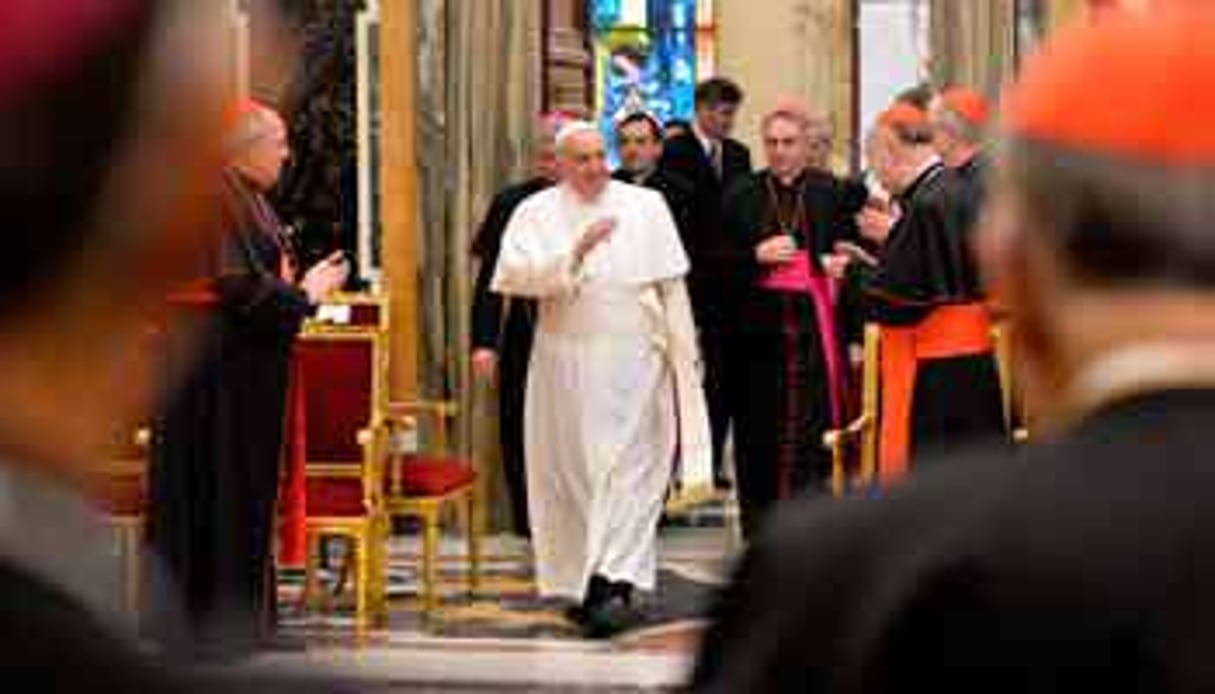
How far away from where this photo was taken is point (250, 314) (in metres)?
10.4

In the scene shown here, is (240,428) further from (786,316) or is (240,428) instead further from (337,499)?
(786,316)

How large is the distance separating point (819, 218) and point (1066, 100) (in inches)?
460

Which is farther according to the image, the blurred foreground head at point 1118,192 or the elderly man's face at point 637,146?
the elderly man's face at point 637,146

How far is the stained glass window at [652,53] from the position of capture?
19.3 m

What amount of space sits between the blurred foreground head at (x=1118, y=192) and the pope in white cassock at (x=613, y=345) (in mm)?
9656

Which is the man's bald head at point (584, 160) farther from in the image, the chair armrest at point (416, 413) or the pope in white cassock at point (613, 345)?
the chair armrest at point (416, 413)

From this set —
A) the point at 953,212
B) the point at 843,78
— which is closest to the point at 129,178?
the point at 953,212

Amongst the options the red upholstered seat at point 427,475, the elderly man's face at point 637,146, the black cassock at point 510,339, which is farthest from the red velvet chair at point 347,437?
the elderly man's face at point 637,146

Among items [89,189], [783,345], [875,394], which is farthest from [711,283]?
[89,189]

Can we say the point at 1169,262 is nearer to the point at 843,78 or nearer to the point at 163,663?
the point at 163,663

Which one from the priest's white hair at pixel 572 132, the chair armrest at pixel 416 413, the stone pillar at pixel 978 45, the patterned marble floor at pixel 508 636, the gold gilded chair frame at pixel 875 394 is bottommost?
the patterned marble floor at pixel 508 636

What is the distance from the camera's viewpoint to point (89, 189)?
1.32 metres

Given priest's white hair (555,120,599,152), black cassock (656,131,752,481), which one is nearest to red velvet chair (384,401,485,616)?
priest's white hair (555,120,599,152)

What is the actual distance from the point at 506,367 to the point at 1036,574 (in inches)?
491
